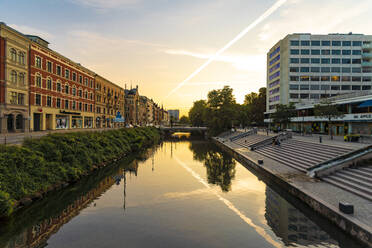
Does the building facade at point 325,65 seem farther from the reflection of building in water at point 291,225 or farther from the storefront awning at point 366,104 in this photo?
the reflection of building in water at point 291,225

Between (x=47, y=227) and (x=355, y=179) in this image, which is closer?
(x=47, y=227)

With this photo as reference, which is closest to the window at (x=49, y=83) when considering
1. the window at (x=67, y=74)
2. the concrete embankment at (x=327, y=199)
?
the window at (x=67, y=74)

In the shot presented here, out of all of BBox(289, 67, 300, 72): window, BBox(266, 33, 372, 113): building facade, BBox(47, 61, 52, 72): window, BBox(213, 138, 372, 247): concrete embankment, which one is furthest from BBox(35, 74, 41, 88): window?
BBox(289, 67, 300, 72): window

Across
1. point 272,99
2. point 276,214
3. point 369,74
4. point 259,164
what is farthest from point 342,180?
point 369,74

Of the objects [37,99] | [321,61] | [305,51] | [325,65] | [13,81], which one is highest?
[305,51]

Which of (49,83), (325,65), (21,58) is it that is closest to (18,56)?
(21,58)

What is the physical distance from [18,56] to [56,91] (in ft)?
32.8

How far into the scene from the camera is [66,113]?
43500 mm

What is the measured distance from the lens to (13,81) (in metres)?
30.8

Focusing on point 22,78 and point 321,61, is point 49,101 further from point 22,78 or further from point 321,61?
point 321,61

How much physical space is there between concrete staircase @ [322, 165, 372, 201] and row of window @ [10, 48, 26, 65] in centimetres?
4052

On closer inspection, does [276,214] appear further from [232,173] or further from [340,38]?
[340,38]

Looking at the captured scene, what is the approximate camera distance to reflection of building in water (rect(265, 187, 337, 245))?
34.9ft

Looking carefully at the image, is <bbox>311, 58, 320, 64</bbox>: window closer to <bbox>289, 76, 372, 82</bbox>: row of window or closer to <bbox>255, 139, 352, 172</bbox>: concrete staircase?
<bbox>289, 76, 372, 82</bbox>: row of window
